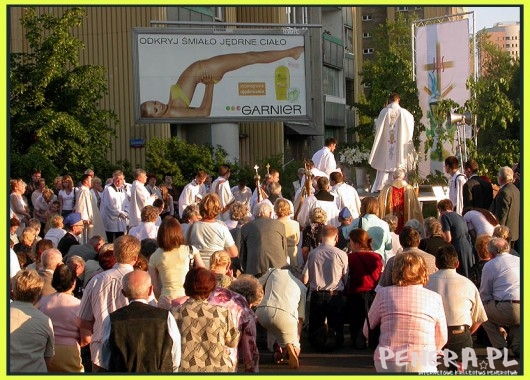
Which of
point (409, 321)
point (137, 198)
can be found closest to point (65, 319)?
point (409, 321)

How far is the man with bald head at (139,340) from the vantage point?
6.84m

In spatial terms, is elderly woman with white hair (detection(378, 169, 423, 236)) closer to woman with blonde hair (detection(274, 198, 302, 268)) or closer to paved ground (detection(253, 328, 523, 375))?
woman with blonde hair (detection(274, 198, 302, 268))

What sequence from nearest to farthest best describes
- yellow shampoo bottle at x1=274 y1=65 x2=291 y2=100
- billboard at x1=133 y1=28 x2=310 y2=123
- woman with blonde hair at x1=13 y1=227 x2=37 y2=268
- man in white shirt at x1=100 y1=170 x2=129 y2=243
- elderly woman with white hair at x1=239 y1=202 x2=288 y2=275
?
woman with blonde hair at x1=13 y1=227 x2=37 y2=268 → elderly woman with white hair at x1=239 y1=202 x2=288 y2=275 → man in white shirt at x1=100 y1=170 x2=129 y2=243 → billboard at x1=133 y1=28 x2=310 y2=123 → yellow shampoo bottle at x1=274 y1=65 x2=291 y2=100

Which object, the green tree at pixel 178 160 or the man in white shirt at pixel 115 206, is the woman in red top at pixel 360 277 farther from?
the green tree at pixel 178 160

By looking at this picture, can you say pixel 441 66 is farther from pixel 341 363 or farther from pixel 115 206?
pixel 341 363

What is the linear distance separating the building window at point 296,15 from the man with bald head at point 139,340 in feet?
116

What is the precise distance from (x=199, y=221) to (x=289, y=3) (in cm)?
341

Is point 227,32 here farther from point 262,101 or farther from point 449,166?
point 449,166

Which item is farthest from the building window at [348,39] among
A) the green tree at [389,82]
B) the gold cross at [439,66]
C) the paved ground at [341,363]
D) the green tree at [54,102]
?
the paved ground at [341,363]

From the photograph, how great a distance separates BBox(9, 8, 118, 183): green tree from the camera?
24.4 meters

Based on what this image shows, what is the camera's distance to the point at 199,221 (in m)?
11.1

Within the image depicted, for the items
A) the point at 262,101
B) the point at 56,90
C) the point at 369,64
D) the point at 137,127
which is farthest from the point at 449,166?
the point at 369,64

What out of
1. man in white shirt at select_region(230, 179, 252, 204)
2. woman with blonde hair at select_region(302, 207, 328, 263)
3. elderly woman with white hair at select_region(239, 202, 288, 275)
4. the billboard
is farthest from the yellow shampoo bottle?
elderly woman with white hair at select_region(239, 202, 288, 275)
